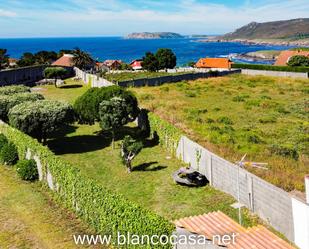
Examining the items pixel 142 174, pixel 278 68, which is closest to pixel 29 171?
pixel 142 174

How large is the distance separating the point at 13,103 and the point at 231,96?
82.7ft

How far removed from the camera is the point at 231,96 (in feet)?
137

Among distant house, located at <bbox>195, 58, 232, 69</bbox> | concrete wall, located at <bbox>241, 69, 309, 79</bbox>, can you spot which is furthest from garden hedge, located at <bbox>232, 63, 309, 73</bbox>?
distant house, located at <bbox>195, 58, 232, 69</bbox>

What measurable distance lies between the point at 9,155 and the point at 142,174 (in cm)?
839

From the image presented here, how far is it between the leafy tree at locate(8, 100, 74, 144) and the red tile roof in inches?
582

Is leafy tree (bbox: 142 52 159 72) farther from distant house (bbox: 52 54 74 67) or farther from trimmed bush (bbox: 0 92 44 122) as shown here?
trimmed bush (bbox: 0 92 44 122)

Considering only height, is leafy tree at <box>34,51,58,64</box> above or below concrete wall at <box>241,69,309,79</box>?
above

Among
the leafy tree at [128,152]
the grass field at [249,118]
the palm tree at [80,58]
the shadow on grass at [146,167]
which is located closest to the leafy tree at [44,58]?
the palm tree at [80,58]

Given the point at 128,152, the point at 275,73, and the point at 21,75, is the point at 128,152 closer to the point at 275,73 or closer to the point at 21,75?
the point at 21,75

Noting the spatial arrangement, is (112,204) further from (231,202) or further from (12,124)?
(12,124)

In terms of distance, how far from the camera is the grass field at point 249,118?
18.6 m

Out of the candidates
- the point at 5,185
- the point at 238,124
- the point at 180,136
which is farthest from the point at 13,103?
the point at 238,124

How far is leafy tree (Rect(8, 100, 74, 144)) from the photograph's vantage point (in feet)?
75.2

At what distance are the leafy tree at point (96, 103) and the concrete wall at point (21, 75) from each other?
27751 mm
